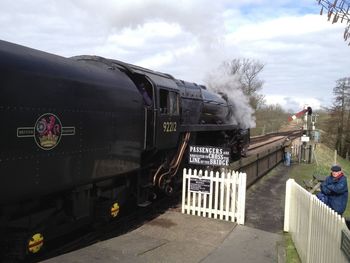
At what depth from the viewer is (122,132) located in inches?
291

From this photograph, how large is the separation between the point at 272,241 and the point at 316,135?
87.3 feet

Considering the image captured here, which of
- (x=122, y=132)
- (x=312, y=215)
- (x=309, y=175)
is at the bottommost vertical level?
(x=309, y=175)

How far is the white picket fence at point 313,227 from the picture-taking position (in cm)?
491

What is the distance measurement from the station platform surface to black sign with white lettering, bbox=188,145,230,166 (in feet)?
4.50

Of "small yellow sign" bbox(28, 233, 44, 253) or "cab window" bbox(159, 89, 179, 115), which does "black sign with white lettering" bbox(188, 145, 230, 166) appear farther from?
"small yellow sign" bbox(28, 233, 44, 253)

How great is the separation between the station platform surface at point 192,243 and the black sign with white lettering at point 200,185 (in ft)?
2.00

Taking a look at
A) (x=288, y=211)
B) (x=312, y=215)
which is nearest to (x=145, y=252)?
(x=312, y=215)

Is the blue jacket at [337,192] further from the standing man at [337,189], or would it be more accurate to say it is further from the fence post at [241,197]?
the fence post at [241,197]

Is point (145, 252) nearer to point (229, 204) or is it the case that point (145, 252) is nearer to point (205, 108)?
point (229, 204)

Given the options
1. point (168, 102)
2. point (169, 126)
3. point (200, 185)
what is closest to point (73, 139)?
point (169, 126)

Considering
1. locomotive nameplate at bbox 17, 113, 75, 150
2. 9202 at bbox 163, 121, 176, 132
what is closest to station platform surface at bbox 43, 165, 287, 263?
locomotive nameplate at bbox 17, 113, 75, 150

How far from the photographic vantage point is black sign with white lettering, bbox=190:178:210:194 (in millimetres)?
9602

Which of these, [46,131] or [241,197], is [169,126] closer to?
[241,197]

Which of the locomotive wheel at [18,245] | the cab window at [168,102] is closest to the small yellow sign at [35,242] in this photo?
the locomotive wheel at [18,245]
